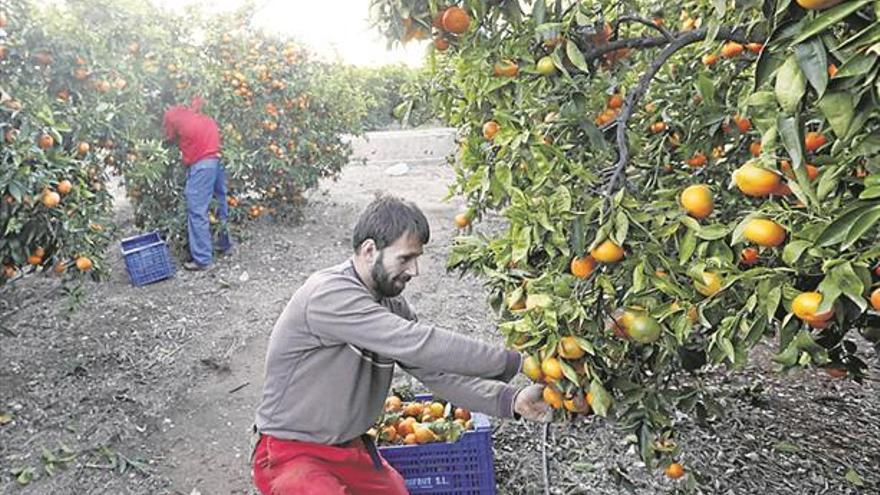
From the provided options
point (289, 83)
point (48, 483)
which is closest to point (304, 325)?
point (48, 483)

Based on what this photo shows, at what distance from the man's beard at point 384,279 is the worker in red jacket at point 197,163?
435cm


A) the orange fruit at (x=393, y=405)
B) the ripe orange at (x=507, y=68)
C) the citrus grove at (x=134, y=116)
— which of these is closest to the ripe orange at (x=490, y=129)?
the ripe orange at (x=507, y=68)

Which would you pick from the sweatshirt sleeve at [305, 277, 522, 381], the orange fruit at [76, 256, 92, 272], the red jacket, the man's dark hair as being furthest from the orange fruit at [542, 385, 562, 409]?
the red jacket

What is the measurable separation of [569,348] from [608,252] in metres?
0.25

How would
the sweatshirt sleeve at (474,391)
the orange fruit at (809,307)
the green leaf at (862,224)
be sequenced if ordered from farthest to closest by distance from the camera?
1. the sweatshirt sleeve at (474,391)
2. the orange fruit at (809,307)
3. the green leaf at (862,224)

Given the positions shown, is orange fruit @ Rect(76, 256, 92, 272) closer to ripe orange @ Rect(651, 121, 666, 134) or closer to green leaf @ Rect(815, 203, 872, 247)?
ripe orange @ Rect(651, 121, 666, 134)

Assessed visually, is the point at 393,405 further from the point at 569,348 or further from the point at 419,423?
the point at 569,348

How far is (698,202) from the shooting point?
4.89 feet

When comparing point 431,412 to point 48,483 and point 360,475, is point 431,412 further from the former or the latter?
point 48,483

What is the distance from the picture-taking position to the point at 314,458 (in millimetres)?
2357

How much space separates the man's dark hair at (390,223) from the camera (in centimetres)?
224

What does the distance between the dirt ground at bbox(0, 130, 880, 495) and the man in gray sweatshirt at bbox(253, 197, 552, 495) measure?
0.77 m

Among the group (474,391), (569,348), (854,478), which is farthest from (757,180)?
(854,478)

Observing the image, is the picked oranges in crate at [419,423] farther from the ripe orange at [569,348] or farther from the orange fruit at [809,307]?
the orange fruit at [809,307]
